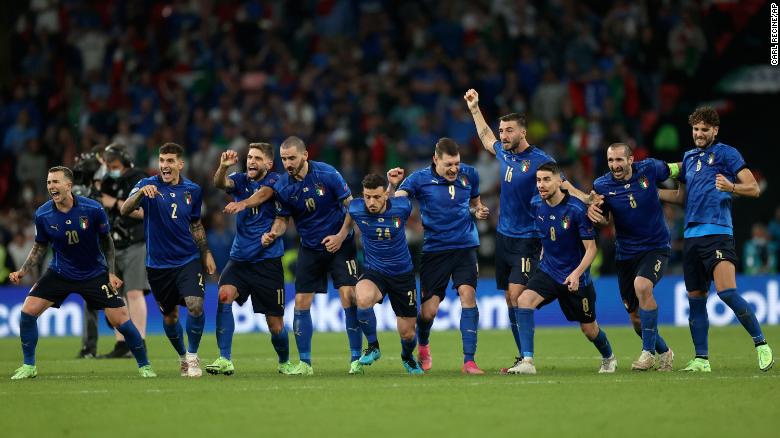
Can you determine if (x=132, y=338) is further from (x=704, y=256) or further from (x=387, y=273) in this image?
(x=704, y=256)

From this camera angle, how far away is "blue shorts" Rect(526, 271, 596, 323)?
12211 millimetres

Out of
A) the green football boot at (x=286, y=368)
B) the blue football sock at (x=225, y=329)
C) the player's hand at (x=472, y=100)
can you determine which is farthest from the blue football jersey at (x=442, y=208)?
the blue football sock at (x=225, y=329)

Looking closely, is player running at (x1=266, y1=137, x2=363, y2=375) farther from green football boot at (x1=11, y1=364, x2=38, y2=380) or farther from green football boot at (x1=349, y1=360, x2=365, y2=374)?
green football boot at (x1=11, y1=364, x2=38, y2=380)

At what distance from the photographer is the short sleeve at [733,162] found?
12102mm

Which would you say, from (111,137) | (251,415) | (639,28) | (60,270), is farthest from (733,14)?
(251,415)

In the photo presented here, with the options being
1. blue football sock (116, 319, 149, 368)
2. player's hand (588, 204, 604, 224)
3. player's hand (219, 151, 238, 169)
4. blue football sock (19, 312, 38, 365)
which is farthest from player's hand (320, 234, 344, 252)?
blue football sock (19, 312, 38, 365)

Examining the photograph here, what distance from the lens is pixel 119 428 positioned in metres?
8.68

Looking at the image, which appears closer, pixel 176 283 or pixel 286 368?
pixel 176 283

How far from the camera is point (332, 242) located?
42.0 ft

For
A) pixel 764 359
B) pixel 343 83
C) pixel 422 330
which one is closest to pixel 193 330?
pixel 422 330

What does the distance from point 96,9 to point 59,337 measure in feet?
33.1

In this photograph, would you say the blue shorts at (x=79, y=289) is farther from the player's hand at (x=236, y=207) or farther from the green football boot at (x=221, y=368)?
the player's hand at (x=236, y=207)

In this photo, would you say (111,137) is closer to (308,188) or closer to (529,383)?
(308,188)

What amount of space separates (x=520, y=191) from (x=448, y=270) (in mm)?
1113
